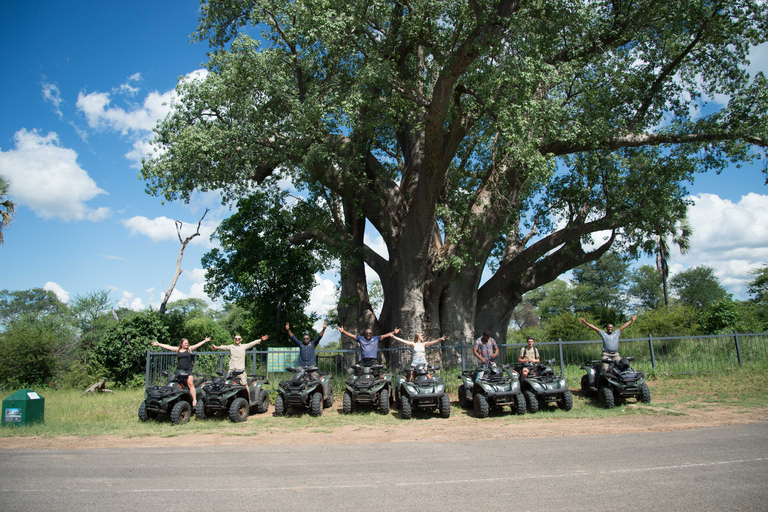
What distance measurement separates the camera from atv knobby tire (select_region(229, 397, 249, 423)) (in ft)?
35.3

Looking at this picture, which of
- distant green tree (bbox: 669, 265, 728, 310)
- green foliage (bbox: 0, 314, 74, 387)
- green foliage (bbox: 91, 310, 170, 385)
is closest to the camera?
green foliage (bbox: 91, 310, 170, 385)

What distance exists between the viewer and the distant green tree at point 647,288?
53.3m

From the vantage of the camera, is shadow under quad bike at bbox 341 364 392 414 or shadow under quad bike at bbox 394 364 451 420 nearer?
shadow under quad bike at bbox 394 364 451 420

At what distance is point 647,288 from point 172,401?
54.8 metres

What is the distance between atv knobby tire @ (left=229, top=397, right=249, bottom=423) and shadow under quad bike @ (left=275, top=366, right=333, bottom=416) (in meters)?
0.73

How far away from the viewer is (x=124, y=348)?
19.5 metres

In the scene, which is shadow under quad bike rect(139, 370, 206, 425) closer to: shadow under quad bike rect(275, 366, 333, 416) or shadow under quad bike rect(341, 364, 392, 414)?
shadow under quad bike rect(275, 366, 333, 416)

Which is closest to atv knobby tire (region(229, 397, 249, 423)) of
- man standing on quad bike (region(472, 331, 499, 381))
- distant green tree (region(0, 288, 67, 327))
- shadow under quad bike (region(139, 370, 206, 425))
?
shadow under quad bike (region(139, 370, 206, 425))

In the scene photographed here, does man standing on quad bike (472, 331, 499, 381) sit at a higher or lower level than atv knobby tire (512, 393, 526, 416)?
higher

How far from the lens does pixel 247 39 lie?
15.7 meters

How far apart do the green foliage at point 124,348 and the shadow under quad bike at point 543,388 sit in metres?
15.1

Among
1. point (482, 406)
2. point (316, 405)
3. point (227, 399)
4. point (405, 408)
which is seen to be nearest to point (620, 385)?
point (482, 406)

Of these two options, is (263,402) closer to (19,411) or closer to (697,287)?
(19,411)

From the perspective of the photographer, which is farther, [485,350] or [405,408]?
[485,350]
